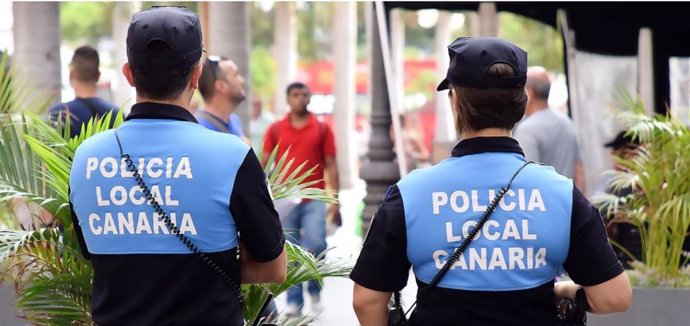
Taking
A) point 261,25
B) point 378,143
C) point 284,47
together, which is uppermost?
point 378,143

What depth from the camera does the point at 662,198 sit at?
7.26 metres

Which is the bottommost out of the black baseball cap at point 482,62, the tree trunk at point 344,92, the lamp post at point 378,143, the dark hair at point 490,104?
the tree trunk at point 344,92

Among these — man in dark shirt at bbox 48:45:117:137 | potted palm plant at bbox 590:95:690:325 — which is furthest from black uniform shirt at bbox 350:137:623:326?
man in dark shirt at bbox 48:45:117:137

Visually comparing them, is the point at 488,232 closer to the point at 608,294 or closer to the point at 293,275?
the point at 608,294

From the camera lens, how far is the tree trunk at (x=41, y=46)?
11.6m

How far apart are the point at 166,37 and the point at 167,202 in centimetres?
45

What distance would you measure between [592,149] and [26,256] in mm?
7548

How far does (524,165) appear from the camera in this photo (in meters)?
3.38

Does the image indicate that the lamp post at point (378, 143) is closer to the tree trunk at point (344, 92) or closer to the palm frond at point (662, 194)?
the palm frond at point (662, 194)

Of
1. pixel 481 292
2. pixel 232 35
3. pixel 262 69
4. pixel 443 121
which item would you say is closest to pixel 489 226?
pixel 481 292

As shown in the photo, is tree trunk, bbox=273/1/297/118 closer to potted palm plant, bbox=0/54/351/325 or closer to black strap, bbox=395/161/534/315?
potted palm plant, bbox=0/54/351/325

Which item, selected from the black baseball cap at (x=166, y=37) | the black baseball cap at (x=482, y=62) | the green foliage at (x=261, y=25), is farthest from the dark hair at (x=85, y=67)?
the green foliage at (x=261, y=25)

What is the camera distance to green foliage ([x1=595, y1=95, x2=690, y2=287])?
282 inches

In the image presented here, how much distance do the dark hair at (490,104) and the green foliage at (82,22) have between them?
4355cm
